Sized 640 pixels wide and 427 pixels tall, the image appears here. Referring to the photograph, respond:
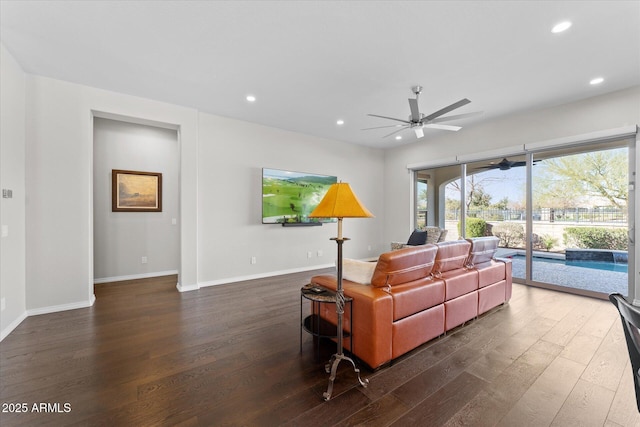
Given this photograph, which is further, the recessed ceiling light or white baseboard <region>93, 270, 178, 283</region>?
white baseboard <region>93, 270, 178, 283</region>

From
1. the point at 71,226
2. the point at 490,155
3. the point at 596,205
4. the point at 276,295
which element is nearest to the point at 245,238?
the point at 276,295

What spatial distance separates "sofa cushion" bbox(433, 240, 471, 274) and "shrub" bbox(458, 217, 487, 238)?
8.72ft

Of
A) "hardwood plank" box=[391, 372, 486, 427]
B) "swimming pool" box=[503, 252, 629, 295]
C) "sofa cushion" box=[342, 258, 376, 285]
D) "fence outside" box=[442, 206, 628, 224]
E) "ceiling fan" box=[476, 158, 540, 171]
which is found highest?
"ceiling fan" box=[476, 158, 540, 171]

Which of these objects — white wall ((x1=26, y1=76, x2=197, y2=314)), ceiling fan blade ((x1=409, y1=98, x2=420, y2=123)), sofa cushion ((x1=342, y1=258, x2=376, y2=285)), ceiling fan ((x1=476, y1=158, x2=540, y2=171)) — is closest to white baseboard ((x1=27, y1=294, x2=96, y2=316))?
white wall ((x1=26, y1=76, x2=197, y2=314))

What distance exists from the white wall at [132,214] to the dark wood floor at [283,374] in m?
1.67

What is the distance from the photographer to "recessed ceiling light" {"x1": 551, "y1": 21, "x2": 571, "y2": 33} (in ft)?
7.44

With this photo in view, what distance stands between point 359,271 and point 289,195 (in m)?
3.14

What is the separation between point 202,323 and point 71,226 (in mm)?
2200

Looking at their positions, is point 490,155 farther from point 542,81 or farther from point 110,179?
point 110,179

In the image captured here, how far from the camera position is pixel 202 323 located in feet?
9.39

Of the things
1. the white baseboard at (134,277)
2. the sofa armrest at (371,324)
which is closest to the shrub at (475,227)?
the sofa armrest at (371,324)

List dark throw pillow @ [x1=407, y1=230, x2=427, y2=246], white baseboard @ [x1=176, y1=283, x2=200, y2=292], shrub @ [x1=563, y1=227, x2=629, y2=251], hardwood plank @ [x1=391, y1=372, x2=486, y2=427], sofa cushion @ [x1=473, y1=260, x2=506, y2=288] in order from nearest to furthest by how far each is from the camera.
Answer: hardwood plank @ [x1=391, y1=372, x2=486, y2=427] < sofa cushion @ [x1=473, y1=260, x2=506, y2=288] < shrub @ [x1=563, y1=227, x2=629, y2=251] < white baseboard @ [x1=176, y1=283, x2=200, y2=292] < dark throw pillow @ [x1=407, y1=230, x2=427, y2=246]

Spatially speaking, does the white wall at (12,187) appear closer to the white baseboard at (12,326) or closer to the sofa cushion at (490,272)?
the white baseboard at (12,326)

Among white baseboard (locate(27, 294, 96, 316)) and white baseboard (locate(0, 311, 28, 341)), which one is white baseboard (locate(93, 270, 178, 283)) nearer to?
white baseboard (locate(27, 294, 96, 316))
